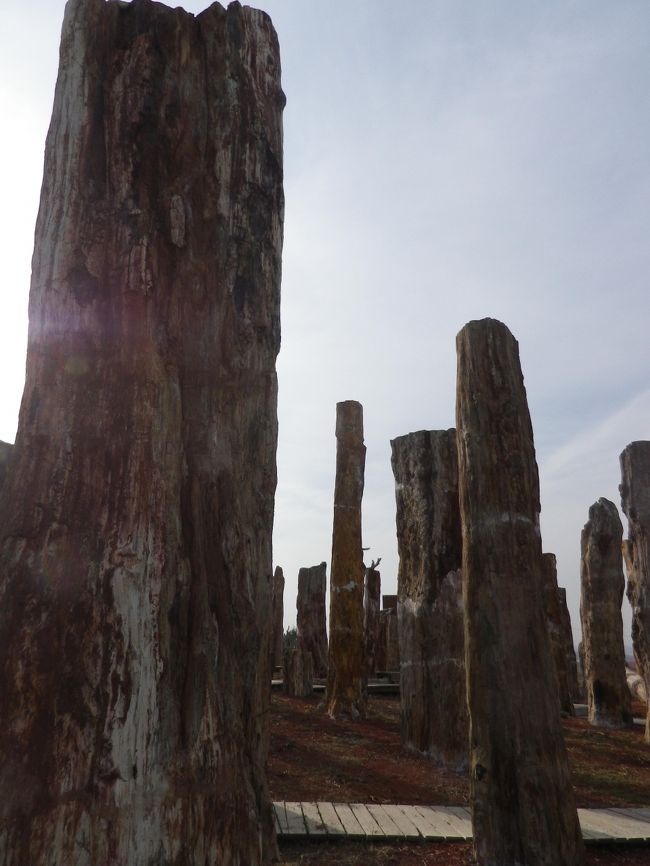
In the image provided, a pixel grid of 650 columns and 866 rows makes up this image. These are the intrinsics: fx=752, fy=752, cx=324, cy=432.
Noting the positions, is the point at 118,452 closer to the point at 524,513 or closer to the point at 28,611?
the point at 28,611

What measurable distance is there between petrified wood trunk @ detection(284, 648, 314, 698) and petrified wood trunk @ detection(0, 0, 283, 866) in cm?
1022

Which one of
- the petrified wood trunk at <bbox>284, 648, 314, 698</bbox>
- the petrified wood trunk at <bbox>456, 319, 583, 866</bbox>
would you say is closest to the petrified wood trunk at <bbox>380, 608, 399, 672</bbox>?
the petrified wood trunk at <bbox>284, 648, 314, 698</bbox>

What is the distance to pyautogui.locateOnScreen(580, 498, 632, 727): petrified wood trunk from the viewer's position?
1082 centimetres

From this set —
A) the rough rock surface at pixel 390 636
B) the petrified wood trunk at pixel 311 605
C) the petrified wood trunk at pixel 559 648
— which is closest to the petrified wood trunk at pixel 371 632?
the rough rock surface at pixel 390 636

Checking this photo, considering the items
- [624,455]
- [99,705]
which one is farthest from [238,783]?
[624,455]

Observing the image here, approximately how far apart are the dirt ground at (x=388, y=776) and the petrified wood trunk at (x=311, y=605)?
4.06 m

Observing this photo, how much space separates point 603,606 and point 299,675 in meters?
4.82

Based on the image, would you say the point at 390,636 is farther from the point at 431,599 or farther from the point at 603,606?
the point at 431,599

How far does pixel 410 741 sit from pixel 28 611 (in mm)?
6247

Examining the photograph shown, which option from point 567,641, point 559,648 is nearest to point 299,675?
point 559,648

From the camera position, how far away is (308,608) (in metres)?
13.9

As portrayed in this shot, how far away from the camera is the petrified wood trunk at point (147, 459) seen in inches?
74.2

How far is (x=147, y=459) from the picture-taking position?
2.13 m

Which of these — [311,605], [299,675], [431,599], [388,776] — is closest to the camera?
[388,776]
